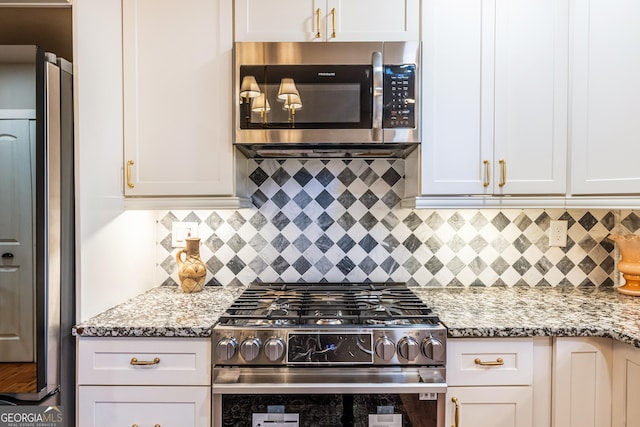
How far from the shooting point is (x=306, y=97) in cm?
165

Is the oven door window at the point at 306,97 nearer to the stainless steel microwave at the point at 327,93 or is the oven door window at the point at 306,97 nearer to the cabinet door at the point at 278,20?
the stainless steel microwave at the point at 327,93

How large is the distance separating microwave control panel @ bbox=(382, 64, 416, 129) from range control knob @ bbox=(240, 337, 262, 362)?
1004 millimetres

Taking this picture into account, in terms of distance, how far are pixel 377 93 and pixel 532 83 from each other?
2.16ft

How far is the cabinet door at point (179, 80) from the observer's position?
1.68 meters

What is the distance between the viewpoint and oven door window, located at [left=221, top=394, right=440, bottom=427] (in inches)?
53.5

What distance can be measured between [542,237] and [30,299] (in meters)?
2.22

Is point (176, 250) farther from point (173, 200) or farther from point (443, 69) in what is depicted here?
point (443, 69)

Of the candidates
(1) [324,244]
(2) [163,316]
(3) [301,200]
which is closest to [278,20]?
(3) [301,200]

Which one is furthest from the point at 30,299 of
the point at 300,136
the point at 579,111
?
the point at 579,111

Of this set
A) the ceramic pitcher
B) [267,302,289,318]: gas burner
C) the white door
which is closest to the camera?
the white door

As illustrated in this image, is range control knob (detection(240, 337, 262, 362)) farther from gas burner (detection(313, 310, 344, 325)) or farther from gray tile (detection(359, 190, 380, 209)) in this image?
gray tile (detection(359, 190, 380, 209))

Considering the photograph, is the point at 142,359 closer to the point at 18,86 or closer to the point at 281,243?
the point at 281,243

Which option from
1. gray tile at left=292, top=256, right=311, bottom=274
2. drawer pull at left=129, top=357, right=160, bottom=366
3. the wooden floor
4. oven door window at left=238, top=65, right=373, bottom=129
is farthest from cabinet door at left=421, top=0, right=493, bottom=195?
the wooden floor

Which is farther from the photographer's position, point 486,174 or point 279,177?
point 279,177
